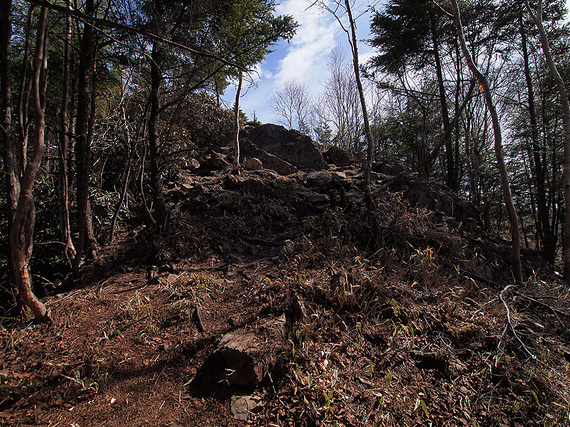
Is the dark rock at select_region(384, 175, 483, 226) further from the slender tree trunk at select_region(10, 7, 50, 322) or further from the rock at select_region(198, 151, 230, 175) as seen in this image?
the slender tree trunk at select_region(10, 7, 50, 322)

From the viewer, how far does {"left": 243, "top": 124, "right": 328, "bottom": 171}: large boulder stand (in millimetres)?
8727

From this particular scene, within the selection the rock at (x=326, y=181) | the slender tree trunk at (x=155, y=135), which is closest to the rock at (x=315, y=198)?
the rock at (x=326, y=181)

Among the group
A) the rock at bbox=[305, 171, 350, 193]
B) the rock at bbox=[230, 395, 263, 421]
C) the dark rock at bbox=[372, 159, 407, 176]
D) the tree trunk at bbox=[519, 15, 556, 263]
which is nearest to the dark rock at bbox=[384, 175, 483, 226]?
the rock at bbox=[305, 171, 350, 193]

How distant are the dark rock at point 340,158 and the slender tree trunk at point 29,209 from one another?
7.90 m

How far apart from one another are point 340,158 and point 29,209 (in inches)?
328

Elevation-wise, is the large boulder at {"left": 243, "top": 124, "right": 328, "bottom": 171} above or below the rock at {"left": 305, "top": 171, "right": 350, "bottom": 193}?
above

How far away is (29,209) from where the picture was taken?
2211 millimetres

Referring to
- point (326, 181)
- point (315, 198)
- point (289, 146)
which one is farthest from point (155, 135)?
point (289, 146)

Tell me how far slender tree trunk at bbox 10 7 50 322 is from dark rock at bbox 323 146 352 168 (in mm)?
7904

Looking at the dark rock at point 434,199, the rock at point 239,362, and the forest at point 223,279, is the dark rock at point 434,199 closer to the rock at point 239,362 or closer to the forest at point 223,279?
the forest at point 223,279

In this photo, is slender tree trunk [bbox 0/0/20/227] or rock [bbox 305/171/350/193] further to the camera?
rock [bbox 305/171/350/193]

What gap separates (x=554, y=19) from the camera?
8156 mm

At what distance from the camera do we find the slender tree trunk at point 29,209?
2088 mm

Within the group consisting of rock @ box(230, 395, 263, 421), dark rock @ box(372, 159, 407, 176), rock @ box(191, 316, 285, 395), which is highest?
dark rock @ box(372, 159, 407, 176)
